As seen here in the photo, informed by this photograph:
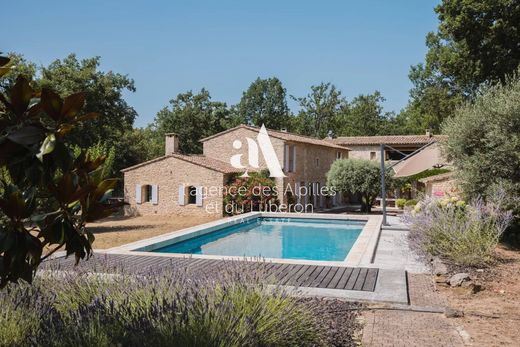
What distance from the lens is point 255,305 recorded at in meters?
4.24

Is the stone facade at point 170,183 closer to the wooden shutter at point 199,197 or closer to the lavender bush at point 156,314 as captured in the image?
the wooden shutter at point 199,197

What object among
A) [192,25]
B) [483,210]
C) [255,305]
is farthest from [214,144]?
[255,305]

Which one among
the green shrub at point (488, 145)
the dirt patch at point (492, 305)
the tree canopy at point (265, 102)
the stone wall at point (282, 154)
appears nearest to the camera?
the dirt patch at point (492, 305)

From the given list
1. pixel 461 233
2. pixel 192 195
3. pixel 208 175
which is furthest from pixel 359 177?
pixel 461 233

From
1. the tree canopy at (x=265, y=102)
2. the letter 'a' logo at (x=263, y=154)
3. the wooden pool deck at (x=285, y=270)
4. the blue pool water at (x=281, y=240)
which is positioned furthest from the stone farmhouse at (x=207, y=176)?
the tree canopy at (x=265, y=102)

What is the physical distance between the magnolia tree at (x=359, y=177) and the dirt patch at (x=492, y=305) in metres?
17.3

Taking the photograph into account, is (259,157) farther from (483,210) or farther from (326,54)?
(483,210)

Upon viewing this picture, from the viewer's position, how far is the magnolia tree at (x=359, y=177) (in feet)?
85.6

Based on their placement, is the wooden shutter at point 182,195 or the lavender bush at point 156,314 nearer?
the lavender bush at point 156,314

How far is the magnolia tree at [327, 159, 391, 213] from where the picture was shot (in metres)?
26.1

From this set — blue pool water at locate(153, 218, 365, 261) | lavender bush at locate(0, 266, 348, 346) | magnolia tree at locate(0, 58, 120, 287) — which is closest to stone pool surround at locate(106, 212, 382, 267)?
blue pool water at locate(153, 218, 365, 261)

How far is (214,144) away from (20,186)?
2595 cm

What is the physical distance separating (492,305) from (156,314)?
514 cm

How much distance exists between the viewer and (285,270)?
856 centimetres
